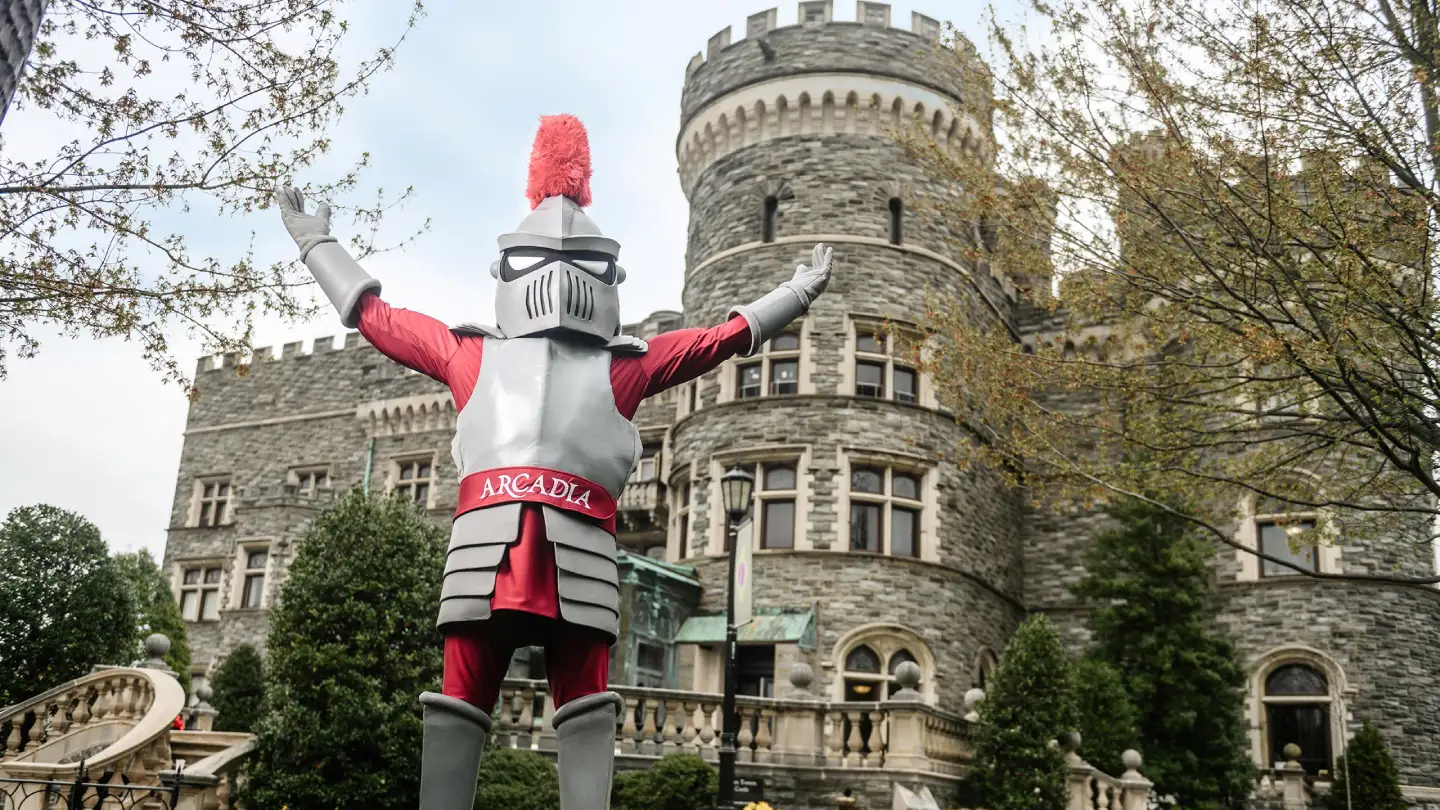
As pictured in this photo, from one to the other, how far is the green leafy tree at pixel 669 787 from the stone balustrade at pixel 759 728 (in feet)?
2.44

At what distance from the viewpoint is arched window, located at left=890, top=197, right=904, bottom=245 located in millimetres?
23156

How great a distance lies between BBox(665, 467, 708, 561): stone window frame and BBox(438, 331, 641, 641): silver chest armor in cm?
1666

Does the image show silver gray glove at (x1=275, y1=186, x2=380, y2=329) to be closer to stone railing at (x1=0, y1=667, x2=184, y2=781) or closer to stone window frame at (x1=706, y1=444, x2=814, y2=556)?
stone railing at (x1=0, y1=667, x2=184, y2=781)

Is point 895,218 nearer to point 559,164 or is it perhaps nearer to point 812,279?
point 812,279

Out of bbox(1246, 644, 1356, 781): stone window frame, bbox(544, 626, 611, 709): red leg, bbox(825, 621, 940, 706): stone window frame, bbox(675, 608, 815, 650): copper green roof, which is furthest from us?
bbox(1246, 644, 1356, 781): stone window frame

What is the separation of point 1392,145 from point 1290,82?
2.97 feet

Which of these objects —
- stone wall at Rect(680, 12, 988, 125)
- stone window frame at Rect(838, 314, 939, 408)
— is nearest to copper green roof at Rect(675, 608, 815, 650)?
stone window frame at Rect(838, 314, 939, 408)

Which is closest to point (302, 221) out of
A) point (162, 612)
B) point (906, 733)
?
point (906, 733)

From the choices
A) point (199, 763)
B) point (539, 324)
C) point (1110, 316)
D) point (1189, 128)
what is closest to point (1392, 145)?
point (1189, 128)

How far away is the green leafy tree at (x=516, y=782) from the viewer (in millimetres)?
12023

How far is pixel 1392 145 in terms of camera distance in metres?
9.98

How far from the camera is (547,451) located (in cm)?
523

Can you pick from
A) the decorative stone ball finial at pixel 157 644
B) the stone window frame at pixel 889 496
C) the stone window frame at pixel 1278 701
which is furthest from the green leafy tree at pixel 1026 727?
the decorative stone ball finial at pixel 157 644

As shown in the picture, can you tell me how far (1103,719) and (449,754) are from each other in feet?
51.3
